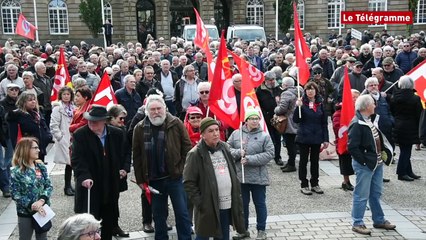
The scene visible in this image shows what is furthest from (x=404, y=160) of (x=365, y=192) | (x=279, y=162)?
(x=365, y=192)

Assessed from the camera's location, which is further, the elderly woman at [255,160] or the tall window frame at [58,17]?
the tall window frame at [58,17]

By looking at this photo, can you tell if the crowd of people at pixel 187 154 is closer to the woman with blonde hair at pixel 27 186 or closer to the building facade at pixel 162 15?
the woman with blonde hair at pixel 27 186

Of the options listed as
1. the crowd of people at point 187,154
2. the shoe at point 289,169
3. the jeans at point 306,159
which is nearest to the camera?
the crowd of people at point 187,154

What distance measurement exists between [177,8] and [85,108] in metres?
40.2

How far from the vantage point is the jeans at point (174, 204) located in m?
6.51

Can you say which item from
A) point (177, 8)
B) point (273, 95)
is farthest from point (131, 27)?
point (273, 95)

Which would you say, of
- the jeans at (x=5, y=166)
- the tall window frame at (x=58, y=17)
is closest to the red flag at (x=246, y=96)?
the jeans at (x=5, y=166)

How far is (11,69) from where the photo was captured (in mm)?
11820

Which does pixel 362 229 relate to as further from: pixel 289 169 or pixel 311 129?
pixel 289 169

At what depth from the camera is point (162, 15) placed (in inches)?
1767

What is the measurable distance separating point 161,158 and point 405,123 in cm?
526

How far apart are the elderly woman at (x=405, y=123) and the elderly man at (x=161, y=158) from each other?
4820 mm

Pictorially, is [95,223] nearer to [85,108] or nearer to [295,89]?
[85,108]

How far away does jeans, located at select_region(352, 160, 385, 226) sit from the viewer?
7141 millimetres
